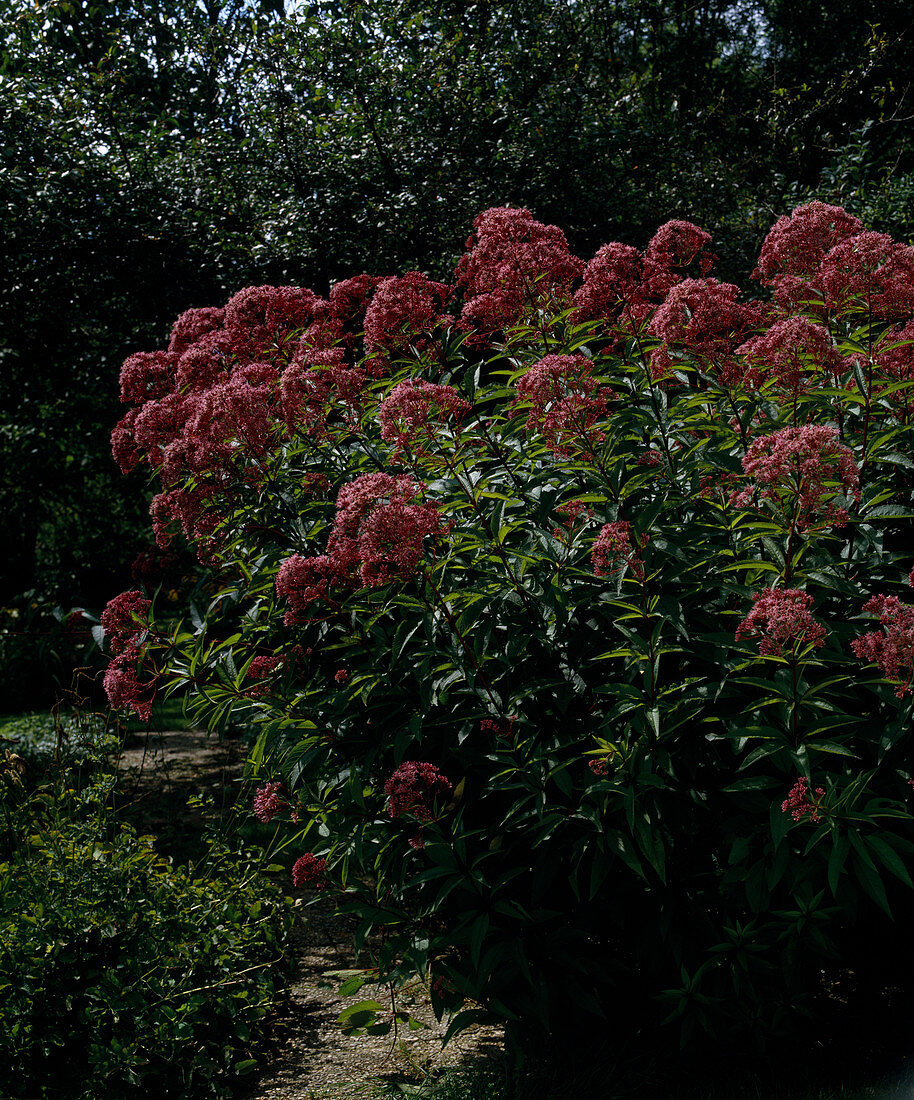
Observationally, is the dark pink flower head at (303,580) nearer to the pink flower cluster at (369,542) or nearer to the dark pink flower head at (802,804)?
the pink flower cluster at (369,542)

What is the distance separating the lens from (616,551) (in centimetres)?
262

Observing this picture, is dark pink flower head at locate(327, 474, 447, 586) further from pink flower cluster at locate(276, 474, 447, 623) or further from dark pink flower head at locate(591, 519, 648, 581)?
dark pink flower head at locate(591, 519, 648, 581)

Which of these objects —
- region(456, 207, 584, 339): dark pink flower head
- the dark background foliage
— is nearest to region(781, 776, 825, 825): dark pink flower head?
region(456, 207, 584, 339): dark pink flower head

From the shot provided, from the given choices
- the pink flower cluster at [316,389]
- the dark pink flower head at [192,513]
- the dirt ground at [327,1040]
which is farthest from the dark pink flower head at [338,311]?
the dirt ground at [327,1040]

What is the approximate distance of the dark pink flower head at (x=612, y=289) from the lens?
3.31 meters

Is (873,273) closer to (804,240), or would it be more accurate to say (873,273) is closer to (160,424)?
(804,240)

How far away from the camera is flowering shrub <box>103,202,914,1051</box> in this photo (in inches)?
103

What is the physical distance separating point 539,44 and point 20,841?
24.7 feet

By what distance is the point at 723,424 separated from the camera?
318 centimetres

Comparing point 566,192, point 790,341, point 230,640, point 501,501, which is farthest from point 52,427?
point 790,341

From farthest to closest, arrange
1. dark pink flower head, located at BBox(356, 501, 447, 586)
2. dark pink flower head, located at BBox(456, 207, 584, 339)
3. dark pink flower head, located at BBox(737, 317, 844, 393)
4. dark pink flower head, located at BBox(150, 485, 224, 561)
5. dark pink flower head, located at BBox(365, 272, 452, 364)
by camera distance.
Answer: dark pink flower head, located at BBox(365, 272, 452, 364) → dark pink flower head, located at BBox(456, 207, 584, 339) → dark pink flower head, located at BBox(150, 485, 224, 561) → dark pink flower head, located at BBox(737, 317, 844, 393) → dark pink flower head, located at BBox(356, 501, 447, 586)

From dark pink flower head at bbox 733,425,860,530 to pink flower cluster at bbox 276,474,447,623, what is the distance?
91 cm

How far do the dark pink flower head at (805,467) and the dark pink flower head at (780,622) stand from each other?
239mm

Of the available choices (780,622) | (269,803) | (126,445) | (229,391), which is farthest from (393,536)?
(126,445)
